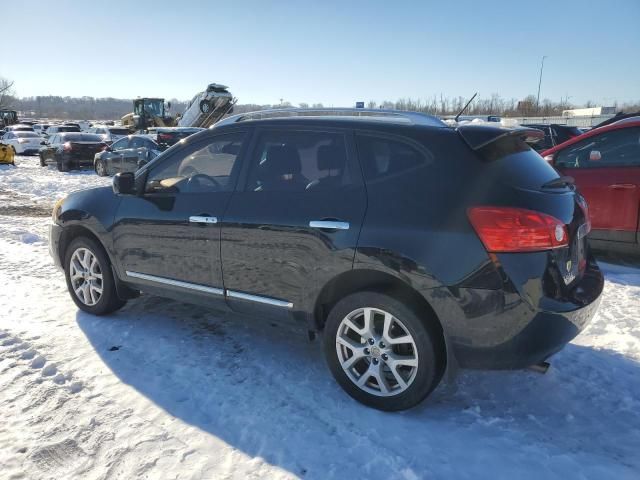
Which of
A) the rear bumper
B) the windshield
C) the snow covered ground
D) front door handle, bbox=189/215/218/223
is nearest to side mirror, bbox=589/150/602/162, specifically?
the snow covered ground

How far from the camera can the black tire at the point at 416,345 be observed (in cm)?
290

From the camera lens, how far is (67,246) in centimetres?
481

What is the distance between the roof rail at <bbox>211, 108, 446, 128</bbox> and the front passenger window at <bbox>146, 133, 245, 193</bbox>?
0.67 feet

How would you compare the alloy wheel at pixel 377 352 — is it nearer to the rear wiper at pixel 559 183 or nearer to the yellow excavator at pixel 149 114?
the rear wiper at pixel 559 183

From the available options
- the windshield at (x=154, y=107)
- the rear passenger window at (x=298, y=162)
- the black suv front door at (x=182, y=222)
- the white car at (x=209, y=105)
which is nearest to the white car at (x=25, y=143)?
the white car at (x=209, y=105)

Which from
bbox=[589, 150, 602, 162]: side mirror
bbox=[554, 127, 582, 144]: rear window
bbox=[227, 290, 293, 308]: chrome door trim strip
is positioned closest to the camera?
bbox=[227, 290, 293, 308]: chrome door trim strip

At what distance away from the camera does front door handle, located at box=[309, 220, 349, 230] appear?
309 cm

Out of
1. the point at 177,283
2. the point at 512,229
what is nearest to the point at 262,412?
the point at 177,283

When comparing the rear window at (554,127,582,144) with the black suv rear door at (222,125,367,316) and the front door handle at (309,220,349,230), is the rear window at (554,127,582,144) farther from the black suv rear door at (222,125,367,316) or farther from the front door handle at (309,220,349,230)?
the front door handle at (309,220,349,230)

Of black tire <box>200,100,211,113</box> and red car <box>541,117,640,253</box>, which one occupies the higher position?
black tire <box>200,100,211,113</box>

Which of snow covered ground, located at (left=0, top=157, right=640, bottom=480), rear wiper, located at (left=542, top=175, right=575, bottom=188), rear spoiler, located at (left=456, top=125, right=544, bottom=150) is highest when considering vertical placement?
rear spoiler, located at (left=456, top=125, right=544, bottom=150)

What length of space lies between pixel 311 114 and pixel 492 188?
5.20 feet

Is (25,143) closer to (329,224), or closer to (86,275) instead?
(86,275)

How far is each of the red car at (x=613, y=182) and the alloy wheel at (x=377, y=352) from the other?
4264mm
